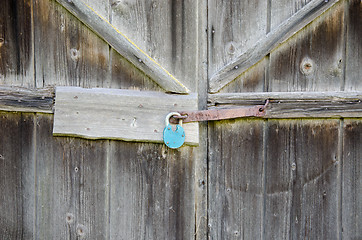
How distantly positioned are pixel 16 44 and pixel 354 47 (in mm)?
1398

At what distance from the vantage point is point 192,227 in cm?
127

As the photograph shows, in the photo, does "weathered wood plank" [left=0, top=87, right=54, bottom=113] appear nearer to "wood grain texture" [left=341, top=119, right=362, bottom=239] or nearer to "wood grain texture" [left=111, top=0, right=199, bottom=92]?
"wood grain texture" [left=111, top=0, right=199, bottom=92]

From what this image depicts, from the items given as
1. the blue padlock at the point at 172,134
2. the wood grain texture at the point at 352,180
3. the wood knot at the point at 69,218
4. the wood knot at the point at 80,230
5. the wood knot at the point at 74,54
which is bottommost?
the wood knot at the point at 80,230

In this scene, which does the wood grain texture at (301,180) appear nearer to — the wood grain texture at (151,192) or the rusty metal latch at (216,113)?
the rusty metal latch at (216,113)

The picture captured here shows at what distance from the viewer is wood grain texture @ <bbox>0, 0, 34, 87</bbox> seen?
124 cm

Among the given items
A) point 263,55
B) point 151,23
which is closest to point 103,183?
point 151,23

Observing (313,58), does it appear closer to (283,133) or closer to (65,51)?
(283,133)

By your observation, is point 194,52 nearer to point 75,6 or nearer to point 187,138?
point 187,138

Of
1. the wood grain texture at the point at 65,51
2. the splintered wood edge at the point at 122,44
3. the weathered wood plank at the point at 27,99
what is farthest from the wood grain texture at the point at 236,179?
the weathered wood plank at the point at 27,99

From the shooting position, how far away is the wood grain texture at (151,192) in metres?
1.26

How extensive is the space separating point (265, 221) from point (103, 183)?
71 centimetres

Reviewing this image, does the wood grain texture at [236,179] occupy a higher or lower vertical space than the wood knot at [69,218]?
higher

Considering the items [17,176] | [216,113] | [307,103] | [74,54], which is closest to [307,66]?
[307,103]

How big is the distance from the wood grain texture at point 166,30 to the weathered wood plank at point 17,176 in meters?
0.58
